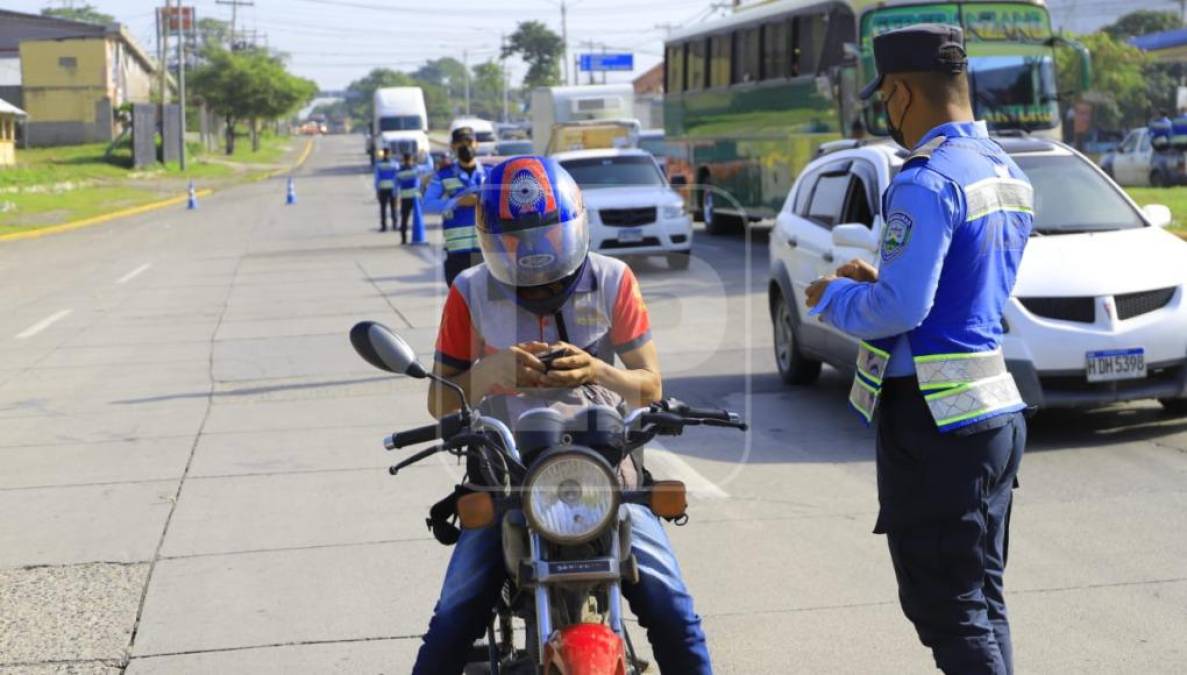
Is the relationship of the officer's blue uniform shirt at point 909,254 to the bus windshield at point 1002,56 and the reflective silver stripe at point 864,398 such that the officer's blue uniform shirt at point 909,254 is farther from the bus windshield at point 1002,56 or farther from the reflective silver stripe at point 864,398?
the bus windshield at point 1002,56

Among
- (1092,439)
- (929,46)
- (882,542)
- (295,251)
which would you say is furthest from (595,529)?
(295,251)

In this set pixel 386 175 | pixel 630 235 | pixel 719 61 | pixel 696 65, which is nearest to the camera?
pixel 630 235

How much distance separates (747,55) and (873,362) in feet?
78.7

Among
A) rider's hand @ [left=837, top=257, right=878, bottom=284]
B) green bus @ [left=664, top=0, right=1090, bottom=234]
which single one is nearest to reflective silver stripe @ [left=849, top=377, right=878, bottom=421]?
rider's hand @ [left=837, top=257, right=878, bottom=284]

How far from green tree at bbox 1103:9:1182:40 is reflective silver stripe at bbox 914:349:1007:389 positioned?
259 ft

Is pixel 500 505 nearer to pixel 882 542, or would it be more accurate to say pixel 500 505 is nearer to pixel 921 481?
pixel 921 481

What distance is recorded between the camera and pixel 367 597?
6211 mm

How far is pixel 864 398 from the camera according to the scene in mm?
4078

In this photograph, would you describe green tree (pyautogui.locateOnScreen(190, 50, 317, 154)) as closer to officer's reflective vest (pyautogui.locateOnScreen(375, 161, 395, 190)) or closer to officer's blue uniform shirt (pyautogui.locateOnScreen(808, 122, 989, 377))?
officer's reflective vest (pyautogui.locateOnScreen(375, 161, 395, 190))

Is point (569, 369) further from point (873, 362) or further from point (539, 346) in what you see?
point (873, 362)

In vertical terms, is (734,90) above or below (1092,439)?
above

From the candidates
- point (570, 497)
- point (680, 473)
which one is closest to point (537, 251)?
point (570, 497)

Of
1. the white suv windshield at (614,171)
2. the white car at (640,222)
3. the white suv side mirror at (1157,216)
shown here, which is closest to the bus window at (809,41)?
the white suv windshield at (614,171)

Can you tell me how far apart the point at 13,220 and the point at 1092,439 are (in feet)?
111
